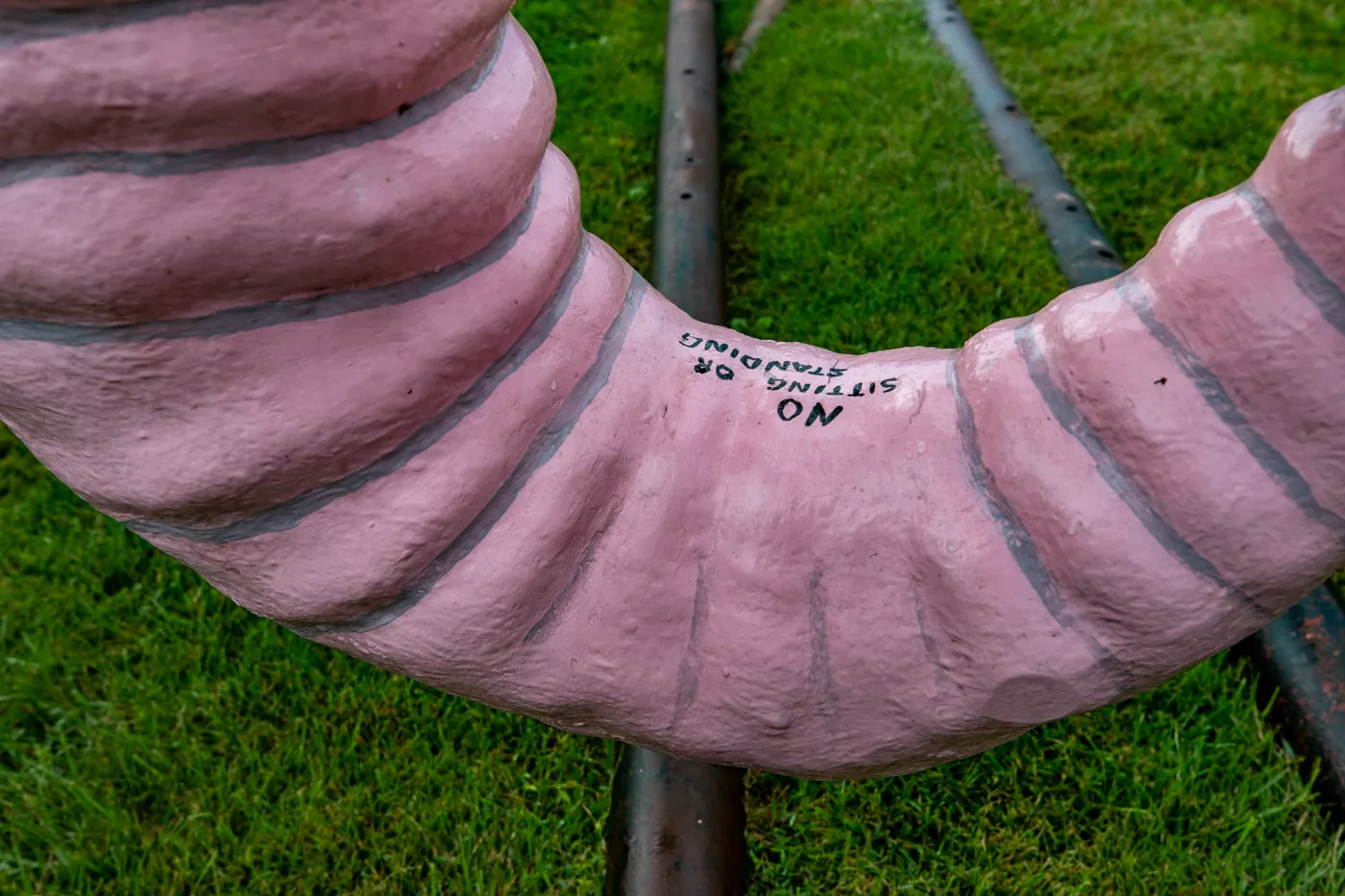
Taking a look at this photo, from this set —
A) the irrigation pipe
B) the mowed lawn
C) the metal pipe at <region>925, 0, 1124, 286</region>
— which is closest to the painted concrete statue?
the mowed lawn

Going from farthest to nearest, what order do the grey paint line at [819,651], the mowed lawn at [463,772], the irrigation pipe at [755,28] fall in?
1. the irrigation pipe at [755,28]
2. the mowed lawn at [463,772]
3. the grey paint line at [819,651]

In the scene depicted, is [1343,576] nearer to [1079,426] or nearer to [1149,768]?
[1149,768]

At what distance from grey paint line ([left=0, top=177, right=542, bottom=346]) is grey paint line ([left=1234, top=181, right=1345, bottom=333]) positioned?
43 centimetres

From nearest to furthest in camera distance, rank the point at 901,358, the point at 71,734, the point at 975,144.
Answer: the point at 901,358 → the point at 71,734 → the point at 975,144

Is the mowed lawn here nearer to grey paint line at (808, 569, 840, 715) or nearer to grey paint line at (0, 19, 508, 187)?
grey paint line at (808, 569, 840, 715)

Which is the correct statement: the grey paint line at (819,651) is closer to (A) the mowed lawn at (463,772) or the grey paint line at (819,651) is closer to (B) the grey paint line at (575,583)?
(B) the grey paint line at (575,583)

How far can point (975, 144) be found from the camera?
2123mm

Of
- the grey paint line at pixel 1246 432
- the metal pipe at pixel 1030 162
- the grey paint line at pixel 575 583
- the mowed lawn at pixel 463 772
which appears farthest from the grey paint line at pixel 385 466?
the metal pipe at pixel 1030 162

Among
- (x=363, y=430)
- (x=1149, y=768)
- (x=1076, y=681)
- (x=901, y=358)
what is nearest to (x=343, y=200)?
(x=363, y=430)

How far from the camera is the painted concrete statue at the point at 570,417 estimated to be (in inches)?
19.1

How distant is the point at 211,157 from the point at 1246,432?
550mm

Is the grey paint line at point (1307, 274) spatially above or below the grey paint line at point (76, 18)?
below

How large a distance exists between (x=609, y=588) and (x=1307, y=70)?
2472 mm

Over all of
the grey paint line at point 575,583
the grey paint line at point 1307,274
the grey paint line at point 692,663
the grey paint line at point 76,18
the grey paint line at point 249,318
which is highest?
the grey paint line at point 76,18
